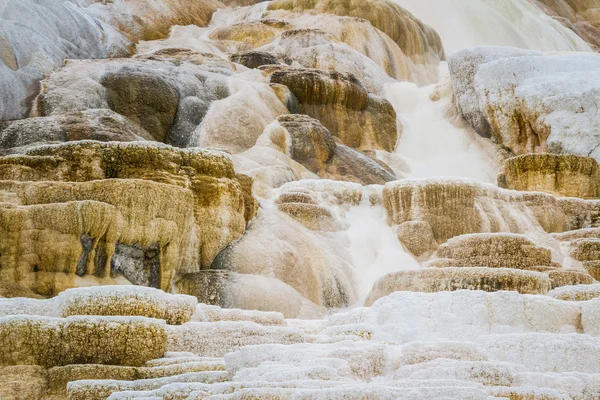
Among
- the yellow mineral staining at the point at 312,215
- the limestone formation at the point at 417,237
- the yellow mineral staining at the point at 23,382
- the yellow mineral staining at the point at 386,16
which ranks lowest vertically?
the yellow mineral staining at the point at 23,382

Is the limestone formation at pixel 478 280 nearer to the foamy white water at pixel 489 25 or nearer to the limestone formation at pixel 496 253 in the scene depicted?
the limestone formation at pixel 496 253

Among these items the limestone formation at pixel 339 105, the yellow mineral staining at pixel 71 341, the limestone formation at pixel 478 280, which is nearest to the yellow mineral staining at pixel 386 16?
the limestone formation at pixel 339 105

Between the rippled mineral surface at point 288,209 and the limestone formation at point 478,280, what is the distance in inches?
1.2

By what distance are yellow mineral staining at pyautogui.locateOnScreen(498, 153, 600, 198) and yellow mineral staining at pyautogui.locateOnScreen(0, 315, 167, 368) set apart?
13.9 meters

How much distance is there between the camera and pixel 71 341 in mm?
8344

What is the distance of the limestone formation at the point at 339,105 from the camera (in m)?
26.2

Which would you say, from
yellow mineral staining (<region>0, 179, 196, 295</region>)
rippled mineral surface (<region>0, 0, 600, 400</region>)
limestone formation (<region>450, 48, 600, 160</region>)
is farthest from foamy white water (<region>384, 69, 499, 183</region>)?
yellow mineral staining (<region>0, 179, 196, 295</region>)

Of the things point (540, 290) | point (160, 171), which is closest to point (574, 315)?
point (540, 290)

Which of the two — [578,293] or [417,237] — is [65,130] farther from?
[578,293]

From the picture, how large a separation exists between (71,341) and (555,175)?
14664 mm

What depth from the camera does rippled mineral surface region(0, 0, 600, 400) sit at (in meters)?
7.92

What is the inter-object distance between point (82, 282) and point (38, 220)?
103 centimetres

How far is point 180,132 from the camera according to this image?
22.9 metres

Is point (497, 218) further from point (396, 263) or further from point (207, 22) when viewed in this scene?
point (207, 22)
